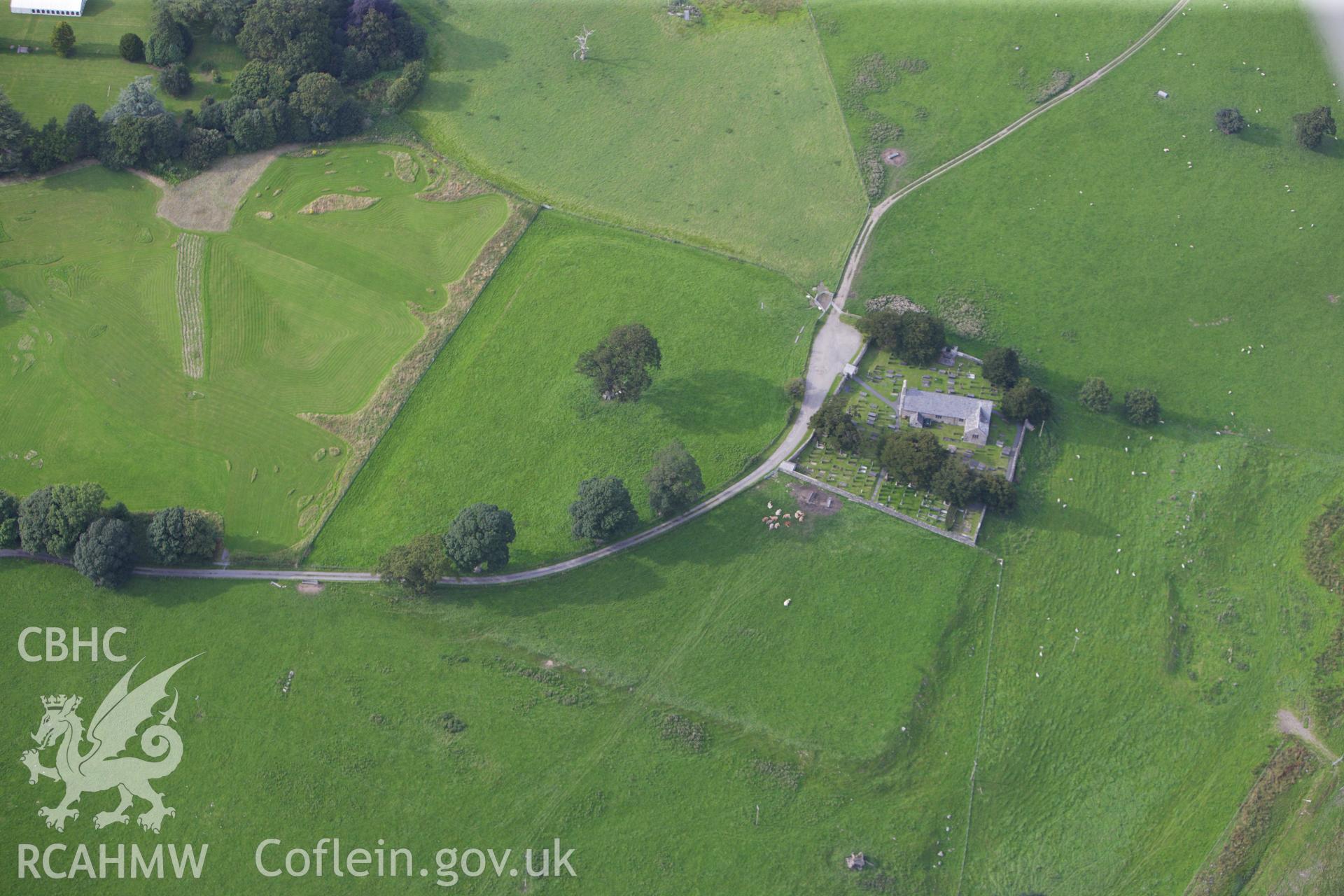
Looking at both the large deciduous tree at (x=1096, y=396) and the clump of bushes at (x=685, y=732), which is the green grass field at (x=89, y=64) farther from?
the large deciduous tree at (x=1096, y=396)

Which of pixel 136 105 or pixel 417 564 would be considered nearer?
pixel 417 564

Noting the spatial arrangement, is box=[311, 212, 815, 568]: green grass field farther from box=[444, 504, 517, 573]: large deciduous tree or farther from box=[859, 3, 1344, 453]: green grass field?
box=[859, 3, 1344, 453]: green grass field

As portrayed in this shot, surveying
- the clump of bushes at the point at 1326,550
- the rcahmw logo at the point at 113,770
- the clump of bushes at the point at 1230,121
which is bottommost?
the rcahmw logo at the point at 113,770

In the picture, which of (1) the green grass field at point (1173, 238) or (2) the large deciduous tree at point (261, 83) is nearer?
(1) the green grass field at point (1173, 238)

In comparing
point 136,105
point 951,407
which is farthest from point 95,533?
point 951,407

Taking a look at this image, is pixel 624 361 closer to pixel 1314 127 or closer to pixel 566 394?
pixel 566 394

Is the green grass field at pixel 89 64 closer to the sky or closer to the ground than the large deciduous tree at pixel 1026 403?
closer to the sky

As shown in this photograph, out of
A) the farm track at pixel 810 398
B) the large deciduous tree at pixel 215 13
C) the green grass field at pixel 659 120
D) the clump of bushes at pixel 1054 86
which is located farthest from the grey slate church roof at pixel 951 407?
the large deciduous tree at pixel 215 13

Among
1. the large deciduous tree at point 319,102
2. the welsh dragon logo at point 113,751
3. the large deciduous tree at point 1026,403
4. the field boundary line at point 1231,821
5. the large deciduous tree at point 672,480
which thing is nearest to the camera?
the field boundary line at point 1231,821
